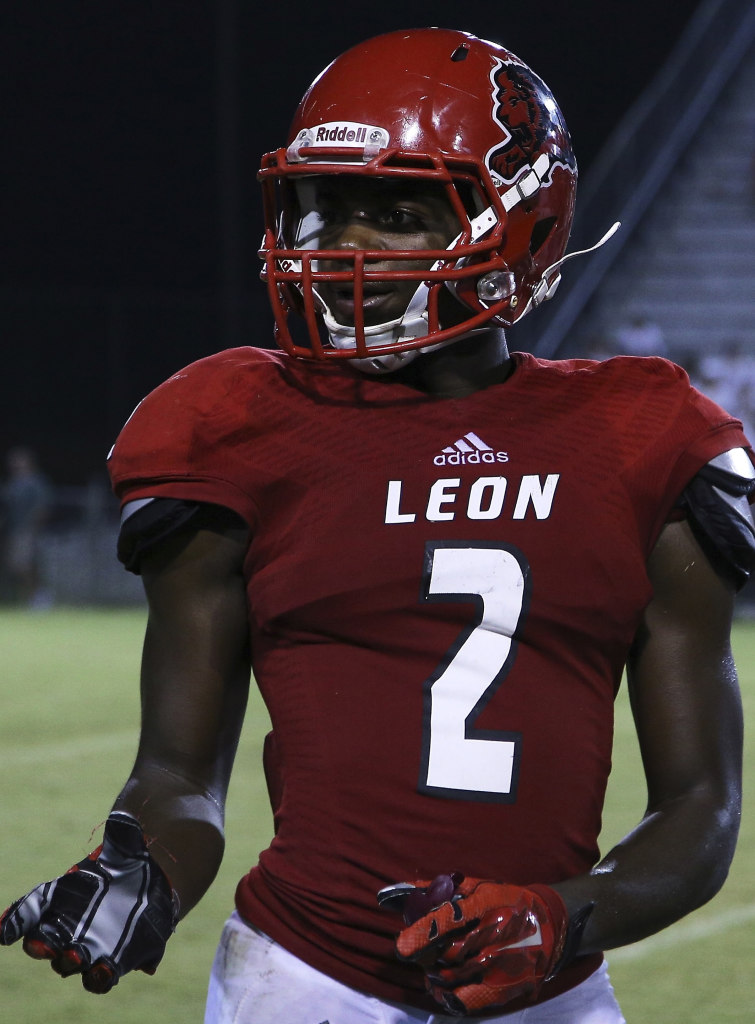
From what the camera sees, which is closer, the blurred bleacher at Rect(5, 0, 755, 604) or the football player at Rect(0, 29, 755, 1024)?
the football player at Rect(0, 29, 755, 1024)

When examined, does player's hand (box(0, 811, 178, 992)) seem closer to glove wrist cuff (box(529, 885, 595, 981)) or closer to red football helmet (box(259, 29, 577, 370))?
glove wrist cuff (box(529, 885, 595, 981))

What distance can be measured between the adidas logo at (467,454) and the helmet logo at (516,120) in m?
0.33

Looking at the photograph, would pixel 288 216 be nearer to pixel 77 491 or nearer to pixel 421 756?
pixel 421 756

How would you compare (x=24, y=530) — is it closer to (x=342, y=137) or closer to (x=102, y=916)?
(x=342, y=137)

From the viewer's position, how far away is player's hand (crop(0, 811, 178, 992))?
138 cm

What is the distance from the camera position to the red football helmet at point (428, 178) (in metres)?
1.70

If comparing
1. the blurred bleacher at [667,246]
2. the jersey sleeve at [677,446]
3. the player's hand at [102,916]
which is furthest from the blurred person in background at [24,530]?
the player's hand at [102,916]

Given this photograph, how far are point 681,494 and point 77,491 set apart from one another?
14784 millimetres

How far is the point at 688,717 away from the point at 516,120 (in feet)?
2.37

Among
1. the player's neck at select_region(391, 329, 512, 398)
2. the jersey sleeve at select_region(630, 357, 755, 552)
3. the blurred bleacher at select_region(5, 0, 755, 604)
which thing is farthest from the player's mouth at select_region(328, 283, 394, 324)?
the blurred bleacher at select_region(5, 0, 755, 604)

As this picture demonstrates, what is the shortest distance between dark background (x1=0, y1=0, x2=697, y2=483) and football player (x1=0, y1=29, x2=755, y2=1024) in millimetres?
15641

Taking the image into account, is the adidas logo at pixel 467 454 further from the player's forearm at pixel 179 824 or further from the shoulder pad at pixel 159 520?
the player's forearm at pixel 179 824

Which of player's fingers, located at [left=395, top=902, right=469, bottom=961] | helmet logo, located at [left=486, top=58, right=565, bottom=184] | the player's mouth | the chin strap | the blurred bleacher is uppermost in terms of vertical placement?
helmet logo, located at [left=486, top=58, right=565, bottom=184]

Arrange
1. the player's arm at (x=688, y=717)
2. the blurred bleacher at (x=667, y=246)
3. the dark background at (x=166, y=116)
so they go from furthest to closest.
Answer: the dark background at (x=166, y=116) < the blurred bleacher at (x=667, y=246) < the player's arm at (x=688, y=717)
